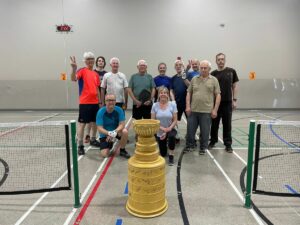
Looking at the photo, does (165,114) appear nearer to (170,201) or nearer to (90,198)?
(170,201)

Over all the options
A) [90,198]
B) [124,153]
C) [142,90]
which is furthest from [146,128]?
[142,90]

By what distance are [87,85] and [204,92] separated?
2400 millimetres

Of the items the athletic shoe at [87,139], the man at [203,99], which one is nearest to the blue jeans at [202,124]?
the man at [203,99]

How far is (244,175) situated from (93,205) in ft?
8.42

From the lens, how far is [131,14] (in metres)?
10.9

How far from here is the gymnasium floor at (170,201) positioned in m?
3.09

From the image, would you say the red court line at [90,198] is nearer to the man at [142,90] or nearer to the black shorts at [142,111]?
the black shorts at [142,111]

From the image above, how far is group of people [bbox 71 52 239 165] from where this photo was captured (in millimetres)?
4844

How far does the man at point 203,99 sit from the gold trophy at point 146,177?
2.03 m

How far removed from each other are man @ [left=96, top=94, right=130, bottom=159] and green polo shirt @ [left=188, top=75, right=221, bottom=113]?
149 centimetres

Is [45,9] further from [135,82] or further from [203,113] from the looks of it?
[203,113]

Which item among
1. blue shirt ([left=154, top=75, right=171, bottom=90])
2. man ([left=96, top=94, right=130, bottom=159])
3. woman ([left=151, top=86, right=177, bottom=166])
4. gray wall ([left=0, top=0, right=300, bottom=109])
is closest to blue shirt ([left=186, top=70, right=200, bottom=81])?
blue shirt ([left=154, top=75, right=171, bottom=90])

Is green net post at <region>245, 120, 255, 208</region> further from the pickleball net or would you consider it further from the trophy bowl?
the pickleball net

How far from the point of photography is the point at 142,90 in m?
5.48
